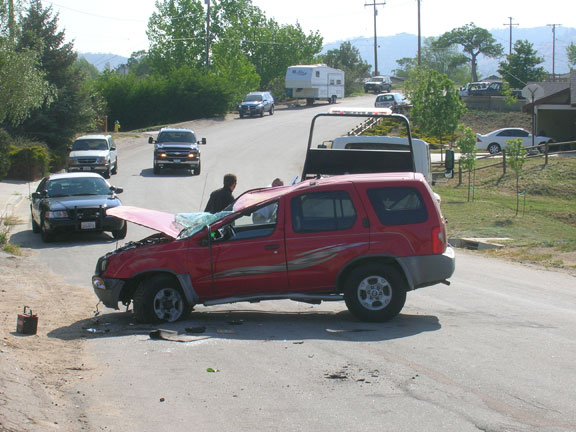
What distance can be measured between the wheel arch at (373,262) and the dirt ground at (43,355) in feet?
10.3

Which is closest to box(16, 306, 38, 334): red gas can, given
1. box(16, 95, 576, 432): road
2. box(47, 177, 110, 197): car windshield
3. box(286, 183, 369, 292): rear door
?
box(16, 95, 576, 432): road

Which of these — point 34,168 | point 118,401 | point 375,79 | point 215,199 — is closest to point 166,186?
point 34,168

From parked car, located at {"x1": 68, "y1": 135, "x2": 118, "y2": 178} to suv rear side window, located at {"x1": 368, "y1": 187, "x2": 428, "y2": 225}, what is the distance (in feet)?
77.7

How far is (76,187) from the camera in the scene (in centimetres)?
1872

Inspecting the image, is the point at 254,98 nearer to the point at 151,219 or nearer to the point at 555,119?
the point at 555,119

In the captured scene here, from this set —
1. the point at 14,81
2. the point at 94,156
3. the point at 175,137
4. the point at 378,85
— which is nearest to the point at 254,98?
the point at 175,137

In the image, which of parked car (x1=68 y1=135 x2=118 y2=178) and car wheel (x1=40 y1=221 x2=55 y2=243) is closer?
car wheel (x1=40 y1=221 x2=55 y2=243)

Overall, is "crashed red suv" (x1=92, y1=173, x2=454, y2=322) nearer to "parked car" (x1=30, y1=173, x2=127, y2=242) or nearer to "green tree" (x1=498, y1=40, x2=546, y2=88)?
"parked car" (x1=30, y1=173, x2=127, y2=242)

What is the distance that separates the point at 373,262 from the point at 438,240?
84cm

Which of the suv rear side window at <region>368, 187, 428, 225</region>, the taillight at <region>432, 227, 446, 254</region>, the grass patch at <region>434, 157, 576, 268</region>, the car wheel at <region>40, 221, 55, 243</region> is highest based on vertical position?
the suv rear side window at <region>368, 187, 428, 225</region>

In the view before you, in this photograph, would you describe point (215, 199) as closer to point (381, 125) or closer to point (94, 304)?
point (94, 304)

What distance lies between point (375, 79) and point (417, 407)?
87.2 m

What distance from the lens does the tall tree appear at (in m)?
38.7

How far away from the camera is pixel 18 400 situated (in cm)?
588
